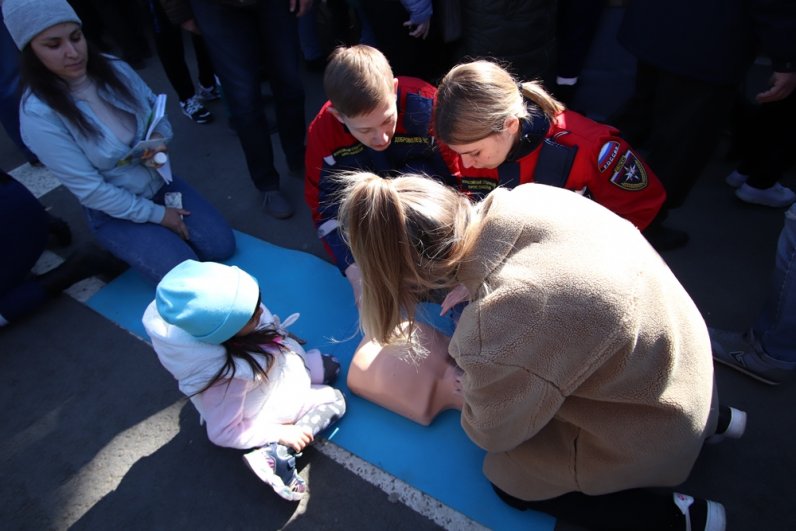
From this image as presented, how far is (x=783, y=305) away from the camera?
170cm

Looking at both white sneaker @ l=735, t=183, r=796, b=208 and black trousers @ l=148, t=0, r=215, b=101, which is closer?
white sneaker @ l=735, t=183, r=796, b=208

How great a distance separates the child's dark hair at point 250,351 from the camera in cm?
157

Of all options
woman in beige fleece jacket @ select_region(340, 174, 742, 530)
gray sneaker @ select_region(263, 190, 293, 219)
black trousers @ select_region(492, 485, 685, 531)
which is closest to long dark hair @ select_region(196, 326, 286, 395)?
woman in beige fleece jacket @ select_region(340, 174, 742, 530)

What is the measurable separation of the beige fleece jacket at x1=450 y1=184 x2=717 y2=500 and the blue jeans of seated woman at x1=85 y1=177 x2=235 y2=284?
1.73 meters

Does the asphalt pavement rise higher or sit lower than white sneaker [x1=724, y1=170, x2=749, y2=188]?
lower

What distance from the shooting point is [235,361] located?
159 cm

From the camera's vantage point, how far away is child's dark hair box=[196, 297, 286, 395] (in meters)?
1.57

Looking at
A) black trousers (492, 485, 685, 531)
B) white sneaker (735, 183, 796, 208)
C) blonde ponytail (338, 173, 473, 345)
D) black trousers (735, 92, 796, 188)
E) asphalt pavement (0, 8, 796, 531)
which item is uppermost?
blonde ponytail (338, 173, 473, 345)

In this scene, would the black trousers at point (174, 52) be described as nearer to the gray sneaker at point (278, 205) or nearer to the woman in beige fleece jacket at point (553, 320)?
the gray sneaker at point (278, 205)

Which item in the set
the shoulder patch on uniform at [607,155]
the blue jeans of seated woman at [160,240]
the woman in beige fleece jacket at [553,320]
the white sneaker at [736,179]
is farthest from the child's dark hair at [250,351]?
the white sneaker at [736,179]

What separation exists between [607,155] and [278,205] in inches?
70.1

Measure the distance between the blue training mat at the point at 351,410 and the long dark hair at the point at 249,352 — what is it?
1.31 feet

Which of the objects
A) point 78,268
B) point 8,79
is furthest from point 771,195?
point 8,79

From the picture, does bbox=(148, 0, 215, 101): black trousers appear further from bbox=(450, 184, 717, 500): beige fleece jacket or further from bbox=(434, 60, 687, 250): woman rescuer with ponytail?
bbox=(450, 184, 717, 500): beige fleece jacket
